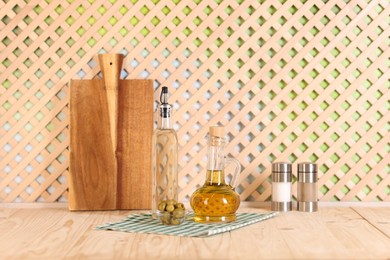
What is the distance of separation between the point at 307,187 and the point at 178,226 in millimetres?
433

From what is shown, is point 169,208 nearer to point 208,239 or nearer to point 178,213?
point 178,213

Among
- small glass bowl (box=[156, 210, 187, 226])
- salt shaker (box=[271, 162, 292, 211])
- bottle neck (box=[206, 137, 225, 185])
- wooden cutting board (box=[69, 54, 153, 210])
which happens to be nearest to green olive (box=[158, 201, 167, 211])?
small glass bowl (box=[156, 210, 187, 226])

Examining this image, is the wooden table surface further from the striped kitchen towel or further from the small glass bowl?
the small glass bowl

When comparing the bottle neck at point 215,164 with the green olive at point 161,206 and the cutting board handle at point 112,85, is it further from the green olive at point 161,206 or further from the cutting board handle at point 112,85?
the cutting board handle at point 112,85

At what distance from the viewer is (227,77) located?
1.90m

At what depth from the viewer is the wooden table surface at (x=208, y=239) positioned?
3.99 feet

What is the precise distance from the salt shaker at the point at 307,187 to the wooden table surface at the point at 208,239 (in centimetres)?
3

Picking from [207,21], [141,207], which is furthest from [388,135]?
[141,207]

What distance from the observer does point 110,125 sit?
182cm

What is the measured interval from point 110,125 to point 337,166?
2.10 ft

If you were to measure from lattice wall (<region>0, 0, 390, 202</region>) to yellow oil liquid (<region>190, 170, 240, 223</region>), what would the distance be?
34 cm

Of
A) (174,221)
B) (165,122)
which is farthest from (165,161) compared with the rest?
(174,221)

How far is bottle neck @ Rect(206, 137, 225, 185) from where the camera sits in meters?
1.57

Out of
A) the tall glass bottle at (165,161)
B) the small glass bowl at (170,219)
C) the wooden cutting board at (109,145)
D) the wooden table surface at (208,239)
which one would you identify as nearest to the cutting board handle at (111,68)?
the wooden cutting board at (109,145)
